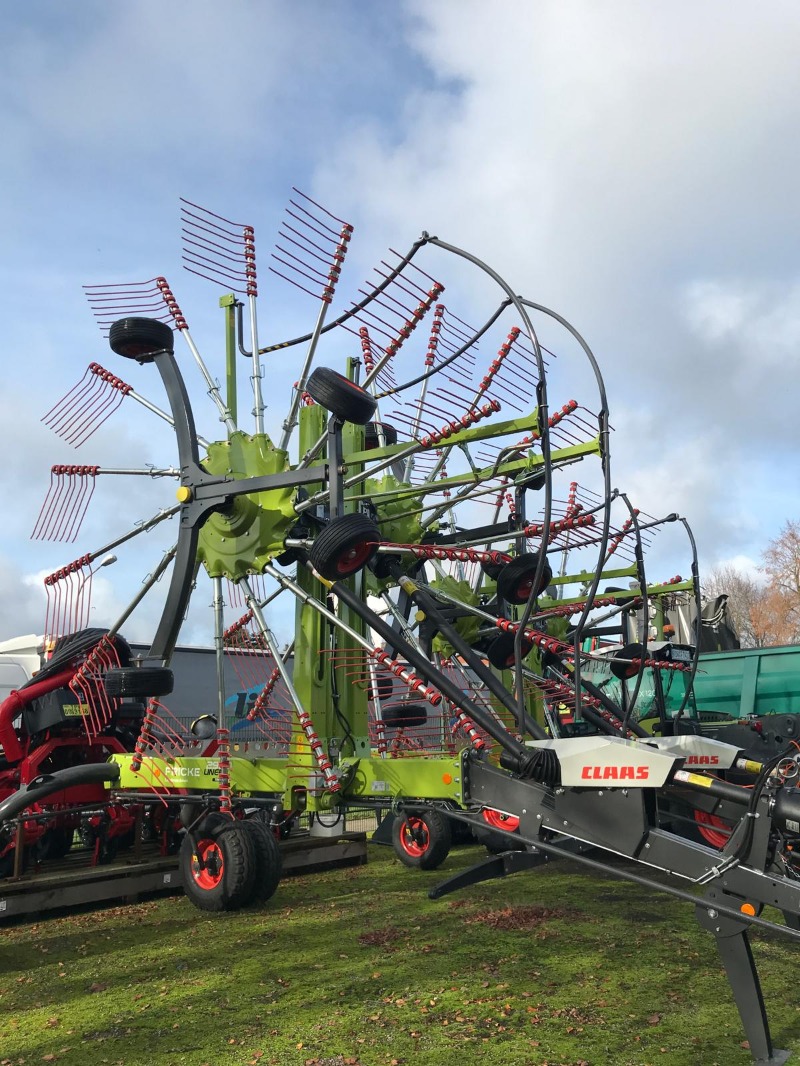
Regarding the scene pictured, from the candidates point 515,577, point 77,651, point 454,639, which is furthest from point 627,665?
point 77,651

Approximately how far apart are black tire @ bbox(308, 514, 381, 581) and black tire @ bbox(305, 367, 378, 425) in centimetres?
70

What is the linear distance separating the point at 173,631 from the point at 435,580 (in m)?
3.77

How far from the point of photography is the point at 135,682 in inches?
291

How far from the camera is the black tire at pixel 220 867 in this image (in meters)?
7.46

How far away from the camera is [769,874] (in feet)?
14.2

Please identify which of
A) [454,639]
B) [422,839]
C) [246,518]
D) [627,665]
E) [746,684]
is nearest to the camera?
[246,518]

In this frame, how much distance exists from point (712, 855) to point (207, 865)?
4622 millimetres

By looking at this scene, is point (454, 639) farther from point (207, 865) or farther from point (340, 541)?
point (207, 865)

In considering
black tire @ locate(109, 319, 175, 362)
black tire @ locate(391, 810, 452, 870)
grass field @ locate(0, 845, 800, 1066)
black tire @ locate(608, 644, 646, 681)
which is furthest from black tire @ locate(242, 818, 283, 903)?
black tire @ locate(608, 644, 646, 681)

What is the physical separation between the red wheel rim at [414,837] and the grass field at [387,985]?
5.39ft

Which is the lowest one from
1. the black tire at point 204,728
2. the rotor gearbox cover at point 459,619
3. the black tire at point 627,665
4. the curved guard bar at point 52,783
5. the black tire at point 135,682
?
the curved guard bar at point 52,783

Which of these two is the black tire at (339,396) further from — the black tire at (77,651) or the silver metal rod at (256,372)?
the black tire at (77,651)

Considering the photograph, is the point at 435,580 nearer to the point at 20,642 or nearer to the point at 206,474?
the point at 206,474

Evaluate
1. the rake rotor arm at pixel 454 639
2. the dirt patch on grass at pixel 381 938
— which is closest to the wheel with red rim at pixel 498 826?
the dirt patch on grass at pixel 381 938
